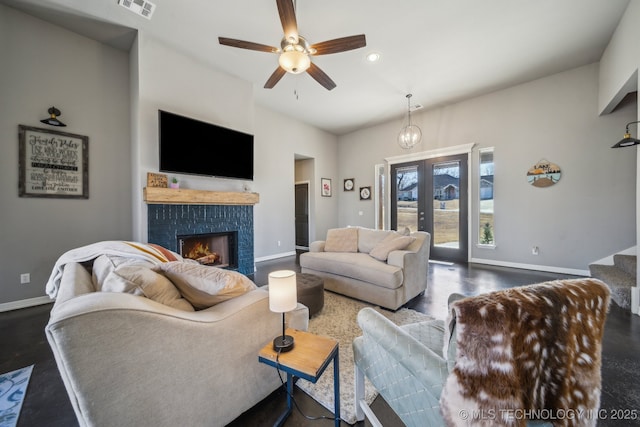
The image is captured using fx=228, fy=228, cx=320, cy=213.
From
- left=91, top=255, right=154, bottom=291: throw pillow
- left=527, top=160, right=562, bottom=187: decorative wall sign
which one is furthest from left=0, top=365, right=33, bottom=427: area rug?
left=527, top=160, right=562, bottom=187: decorative wall sign

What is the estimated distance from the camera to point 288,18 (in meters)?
1.94

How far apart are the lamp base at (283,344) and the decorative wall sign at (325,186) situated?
5.30 m

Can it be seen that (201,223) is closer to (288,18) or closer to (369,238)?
(369,238)

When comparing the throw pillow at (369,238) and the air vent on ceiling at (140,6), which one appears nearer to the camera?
the air vent on ceiling at (140,6)

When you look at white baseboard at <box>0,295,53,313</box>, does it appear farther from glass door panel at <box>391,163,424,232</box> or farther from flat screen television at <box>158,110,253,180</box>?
glass door panel at <box>391,163,424,232</box>

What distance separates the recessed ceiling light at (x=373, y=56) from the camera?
3221 millimetres

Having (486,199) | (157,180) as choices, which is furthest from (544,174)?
(157,180)

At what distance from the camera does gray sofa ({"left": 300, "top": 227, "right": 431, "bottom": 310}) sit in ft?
8.18

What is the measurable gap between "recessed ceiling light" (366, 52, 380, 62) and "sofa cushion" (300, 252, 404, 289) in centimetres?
282

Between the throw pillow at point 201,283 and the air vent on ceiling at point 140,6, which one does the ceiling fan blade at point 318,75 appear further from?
the throw pillow at point 201,283

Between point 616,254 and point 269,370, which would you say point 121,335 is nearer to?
point 269,370

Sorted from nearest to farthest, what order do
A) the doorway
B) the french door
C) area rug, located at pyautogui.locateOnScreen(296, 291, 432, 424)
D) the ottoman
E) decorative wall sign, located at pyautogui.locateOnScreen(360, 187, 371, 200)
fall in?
area rug, located at pyautogui.locateOnScreen(296, 291, 432, 424) < the ottoman < the french door < decorative wall sign, located at pyautogui.locateOnScreen(360, 187, 371, 200) < the doorway

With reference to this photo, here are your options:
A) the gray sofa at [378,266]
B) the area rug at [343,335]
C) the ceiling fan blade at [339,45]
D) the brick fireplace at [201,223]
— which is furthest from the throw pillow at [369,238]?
the ceiling fan blade at [339,45]

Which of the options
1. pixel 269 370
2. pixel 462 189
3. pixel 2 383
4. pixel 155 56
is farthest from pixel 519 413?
pixel 462 189
